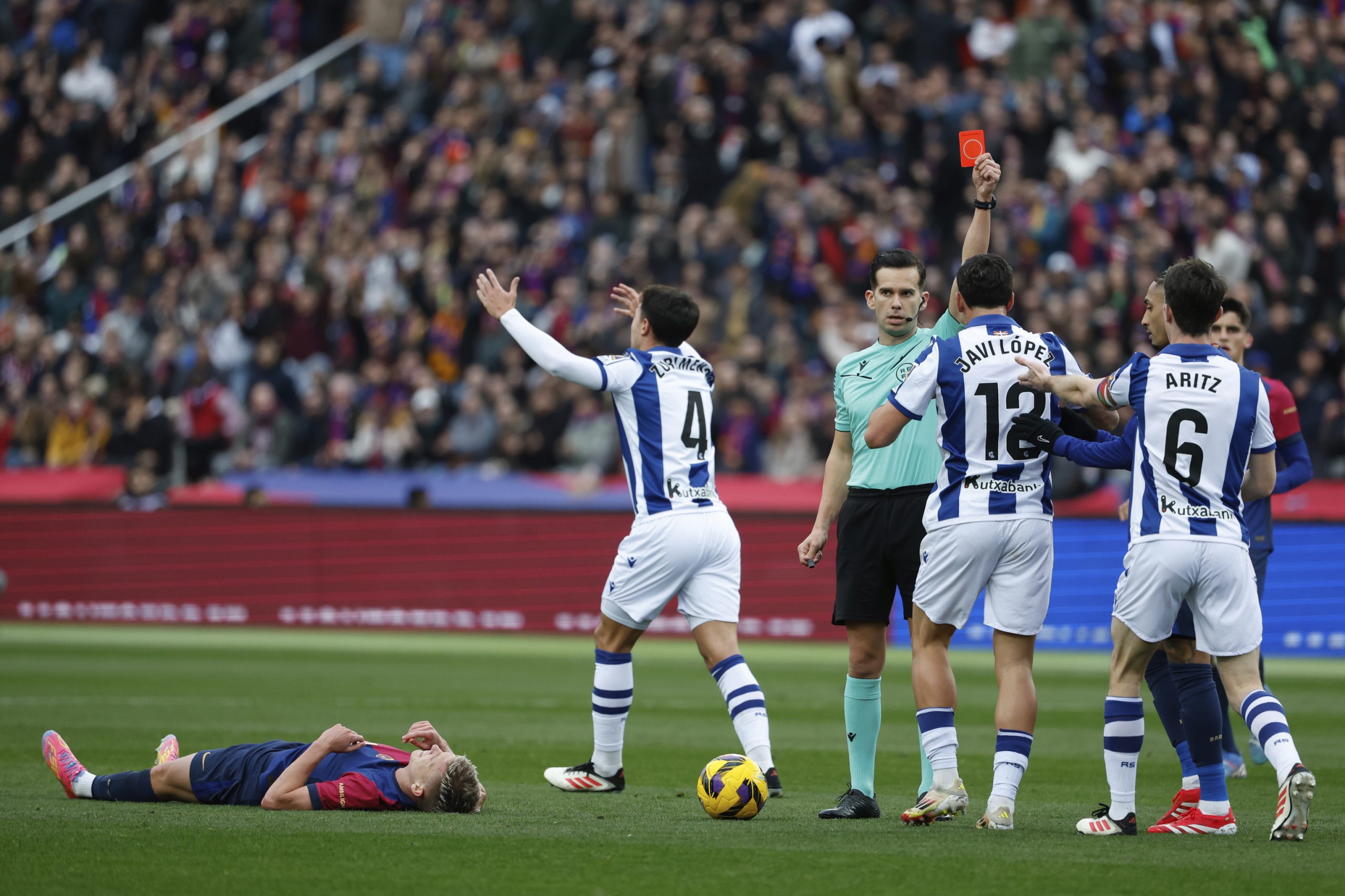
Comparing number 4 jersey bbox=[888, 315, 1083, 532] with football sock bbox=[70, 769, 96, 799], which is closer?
number 4 jersey bbox=[888, 315, 1083, 532]

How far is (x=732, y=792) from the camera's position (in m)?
7.78

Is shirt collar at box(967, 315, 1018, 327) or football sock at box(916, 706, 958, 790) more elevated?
shirt collar at box(967, 315, 1018, 327)

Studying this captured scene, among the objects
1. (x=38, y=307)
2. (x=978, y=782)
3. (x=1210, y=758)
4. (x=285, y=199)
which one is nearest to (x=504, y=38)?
(x=285, y=199)

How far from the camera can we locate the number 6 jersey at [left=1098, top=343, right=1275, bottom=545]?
711cm

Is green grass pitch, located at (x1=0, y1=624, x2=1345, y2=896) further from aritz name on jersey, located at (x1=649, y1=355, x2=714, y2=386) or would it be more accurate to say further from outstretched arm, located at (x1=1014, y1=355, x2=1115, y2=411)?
aritz name on jersey, located at (x1=649, y1=355, x2=714, y2=386)

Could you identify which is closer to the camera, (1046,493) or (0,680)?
(1046,493)

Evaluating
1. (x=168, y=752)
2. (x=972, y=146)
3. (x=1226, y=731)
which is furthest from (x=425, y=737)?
(x=1226, y=731)

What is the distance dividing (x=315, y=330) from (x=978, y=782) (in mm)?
17464

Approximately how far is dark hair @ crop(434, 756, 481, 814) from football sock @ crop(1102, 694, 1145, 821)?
9.06 feet

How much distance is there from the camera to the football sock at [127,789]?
8.10m

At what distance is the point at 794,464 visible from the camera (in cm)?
2098

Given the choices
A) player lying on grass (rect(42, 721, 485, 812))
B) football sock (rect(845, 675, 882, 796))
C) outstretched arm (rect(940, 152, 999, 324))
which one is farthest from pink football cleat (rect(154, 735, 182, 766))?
outstretched arm (rect(940, 152, 999, 324))

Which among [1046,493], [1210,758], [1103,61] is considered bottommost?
[1210,758]

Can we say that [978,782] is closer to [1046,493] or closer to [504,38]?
[1046,493]
